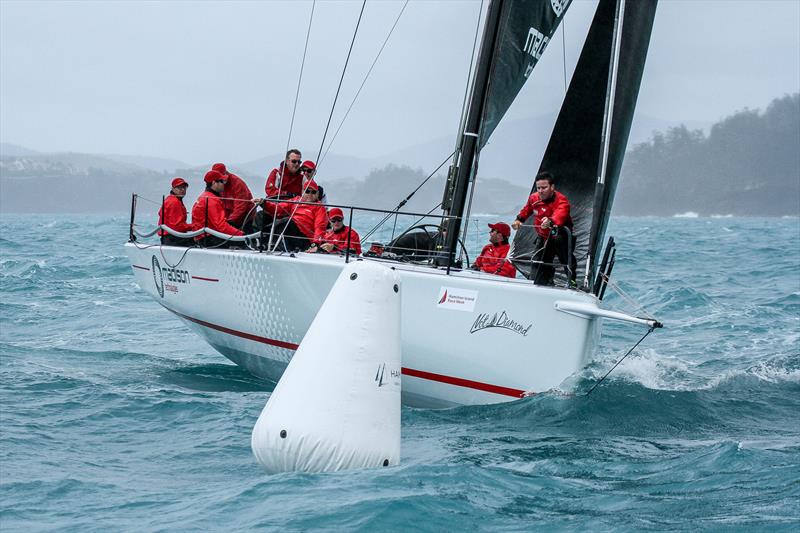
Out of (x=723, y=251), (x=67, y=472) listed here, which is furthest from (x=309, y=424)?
(x=723, y=251)

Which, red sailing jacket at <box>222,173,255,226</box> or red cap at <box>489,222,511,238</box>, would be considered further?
red sailing jacket at <box>222,173,255,226</box>

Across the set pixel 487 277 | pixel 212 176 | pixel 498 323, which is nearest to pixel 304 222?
pixel 212 176

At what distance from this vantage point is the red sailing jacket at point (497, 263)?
833 cm

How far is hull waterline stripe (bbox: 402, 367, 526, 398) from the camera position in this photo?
22.6ft

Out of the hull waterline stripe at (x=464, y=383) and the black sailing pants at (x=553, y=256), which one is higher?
the black sailing pants at (x=553, y=256)

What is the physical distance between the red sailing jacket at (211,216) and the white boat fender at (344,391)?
376 centimetres

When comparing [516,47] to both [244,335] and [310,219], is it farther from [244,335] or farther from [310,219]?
[244,335]

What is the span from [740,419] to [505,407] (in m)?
1.83

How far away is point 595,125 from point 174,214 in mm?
3958

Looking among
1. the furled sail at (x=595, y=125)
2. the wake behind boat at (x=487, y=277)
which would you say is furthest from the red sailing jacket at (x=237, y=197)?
the furled sail at (x=595, y=125)

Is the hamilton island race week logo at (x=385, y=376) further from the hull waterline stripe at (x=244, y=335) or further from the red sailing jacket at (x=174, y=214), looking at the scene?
the red sailing jacket at (x=174, y=214)

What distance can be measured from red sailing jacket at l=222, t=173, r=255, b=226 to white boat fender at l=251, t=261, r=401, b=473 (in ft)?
14.2

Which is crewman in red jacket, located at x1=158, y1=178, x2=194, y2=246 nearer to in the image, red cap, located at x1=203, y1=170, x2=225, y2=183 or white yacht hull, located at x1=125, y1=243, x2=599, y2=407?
red cap, located at x1=203, y1=170, x2=225, y2=183

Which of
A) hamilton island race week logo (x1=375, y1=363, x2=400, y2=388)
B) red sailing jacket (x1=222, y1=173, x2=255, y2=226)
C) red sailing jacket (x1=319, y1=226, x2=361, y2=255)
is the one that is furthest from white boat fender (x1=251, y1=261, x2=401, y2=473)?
red sailing jacket (x1=222, y1=173, x2=255, y2=226)
